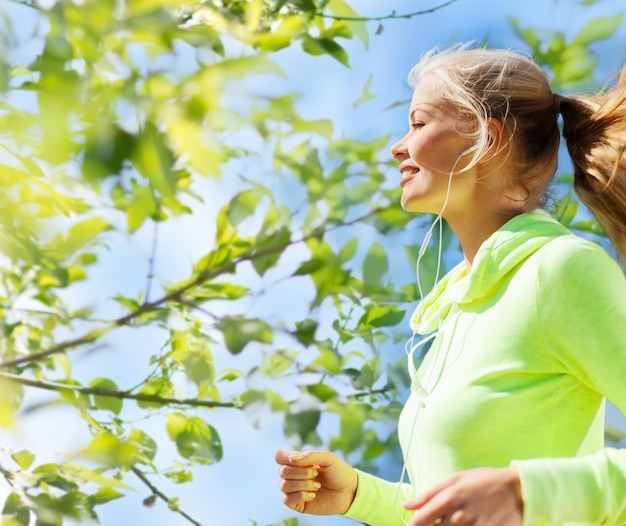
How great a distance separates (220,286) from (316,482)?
338 millimetres

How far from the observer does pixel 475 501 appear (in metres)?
0.45

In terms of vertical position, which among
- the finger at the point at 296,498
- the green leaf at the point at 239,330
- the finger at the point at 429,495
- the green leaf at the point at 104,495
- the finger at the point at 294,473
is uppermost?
the finger at the point at 429,495

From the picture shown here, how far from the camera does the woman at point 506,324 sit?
486 millimetres

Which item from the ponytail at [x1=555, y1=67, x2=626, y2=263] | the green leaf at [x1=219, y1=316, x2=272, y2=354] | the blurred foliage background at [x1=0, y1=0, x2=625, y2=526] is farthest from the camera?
the green leaf at [x1=219, y1=316, x2=272, y2=354]

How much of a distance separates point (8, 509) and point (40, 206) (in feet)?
1.08

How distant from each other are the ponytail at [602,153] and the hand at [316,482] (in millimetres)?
Result: 308

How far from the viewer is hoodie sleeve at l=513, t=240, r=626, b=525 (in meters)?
0.48

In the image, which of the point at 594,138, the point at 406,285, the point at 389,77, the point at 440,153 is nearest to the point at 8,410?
the point at 440,153

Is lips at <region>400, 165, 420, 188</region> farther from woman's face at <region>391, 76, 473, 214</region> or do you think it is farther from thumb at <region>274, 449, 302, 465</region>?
thumb at <region>274, 449, 302, 465</region>

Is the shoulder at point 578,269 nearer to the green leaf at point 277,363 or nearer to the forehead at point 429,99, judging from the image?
the forehead at point 429,99

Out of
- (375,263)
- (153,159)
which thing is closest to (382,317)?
(375,263)

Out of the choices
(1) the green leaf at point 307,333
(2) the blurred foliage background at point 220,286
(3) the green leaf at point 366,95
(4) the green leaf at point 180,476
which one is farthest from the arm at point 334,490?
(3) the green leaf at point 366,95

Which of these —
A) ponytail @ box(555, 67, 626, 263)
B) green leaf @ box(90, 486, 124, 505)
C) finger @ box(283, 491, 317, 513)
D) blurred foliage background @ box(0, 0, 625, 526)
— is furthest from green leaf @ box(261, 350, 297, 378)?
ponytail @ box(555, 67, 626, 263)

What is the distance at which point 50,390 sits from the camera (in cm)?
91
